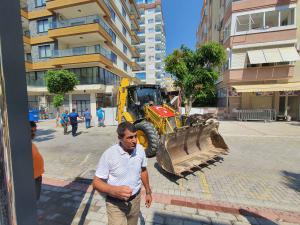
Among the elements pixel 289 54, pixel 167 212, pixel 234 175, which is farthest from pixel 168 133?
pixel 289 54

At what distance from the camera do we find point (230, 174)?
4.62m

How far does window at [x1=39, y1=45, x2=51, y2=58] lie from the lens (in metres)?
20.9

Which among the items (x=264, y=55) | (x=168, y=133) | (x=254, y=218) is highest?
(x=264, y=55)

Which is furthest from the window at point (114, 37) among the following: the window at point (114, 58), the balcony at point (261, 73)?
the balcony at point (261, 73)

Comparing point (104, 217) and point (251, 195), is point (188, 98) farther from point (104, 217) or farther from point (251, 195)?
point (104, 217)

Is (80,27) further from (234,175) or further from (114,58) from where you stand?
(234,175)

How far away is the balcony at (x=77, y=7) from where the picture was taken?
59.3ft

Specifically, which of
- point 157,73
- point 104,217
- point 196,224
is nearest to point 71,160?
point 104,217

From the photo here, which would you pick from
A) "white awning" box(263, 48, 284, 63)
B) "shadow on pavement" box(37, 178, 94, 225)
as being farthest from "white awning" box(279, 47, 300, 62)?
"shadow on pavement" box(37, 178, 94, 225)

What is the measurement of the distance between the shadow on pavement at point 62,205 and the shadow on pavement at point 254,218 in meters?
2.88

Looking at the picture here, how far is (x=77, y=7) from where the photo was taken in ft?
61.8

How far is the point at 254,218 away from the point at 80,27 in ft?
69.6

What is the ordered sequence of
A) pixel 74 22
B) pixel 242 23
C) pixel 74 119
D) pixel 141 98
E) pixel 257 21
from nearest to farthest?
pixel 141 98, pixel 74 119, pixel 257 21, pixel 242 23, pixel 74 22

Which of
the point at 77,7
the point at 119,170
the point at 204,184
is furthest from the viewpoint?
the point at 77,7
